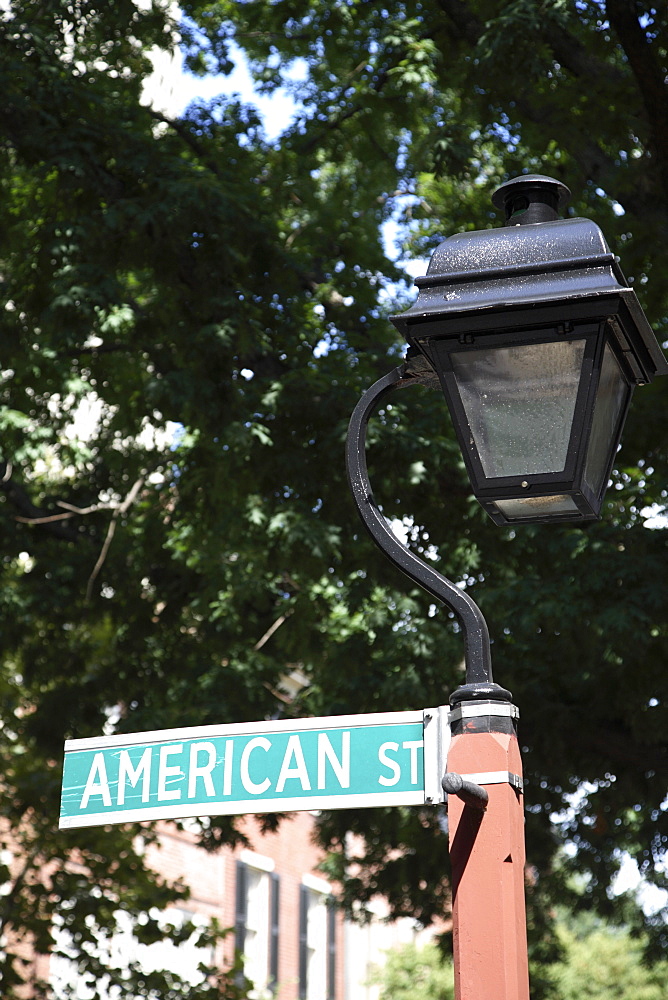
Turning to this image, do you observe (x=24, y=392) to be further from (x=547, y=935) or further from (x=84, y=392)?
(x=547, y=935)

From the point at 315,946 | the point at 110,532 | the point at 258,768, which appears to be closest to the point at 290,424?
the point at 110,532

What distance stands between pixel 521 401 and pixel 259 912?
23.4 meters

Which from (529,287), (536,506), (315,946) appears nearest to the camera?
(529,287)

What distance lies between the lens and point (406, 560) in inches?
115

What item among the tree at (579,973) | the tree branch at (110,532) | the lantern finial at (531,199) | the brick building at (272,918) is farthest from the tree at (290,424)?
the tree at (579,973)

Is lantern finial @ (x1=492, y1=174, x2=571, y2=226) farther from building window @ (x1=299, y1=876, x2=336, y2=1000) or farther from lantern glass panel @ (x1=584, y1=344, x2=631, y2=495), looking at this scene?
building window @ (x1=299, y1=876, x2=336, y2=1000)

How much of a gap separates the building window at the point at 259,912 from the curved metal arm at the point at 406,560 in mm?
22167

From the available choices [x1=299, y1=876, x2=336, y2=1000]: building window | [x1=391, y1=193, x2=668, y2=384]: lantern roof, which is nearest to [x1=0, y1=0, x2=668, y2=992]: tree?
[x1=391, y1=193, x2=668, y2=384]: lantern roof

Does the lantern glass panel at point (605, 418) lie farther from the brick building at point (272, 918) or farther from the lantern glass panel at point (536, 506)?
the brick building at point (272, 918)

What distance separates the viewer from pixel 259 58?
548 inches

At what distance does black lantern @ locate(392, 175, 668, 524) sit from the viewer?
2697mm

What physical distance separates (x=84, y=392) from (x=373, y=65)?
14.2ft

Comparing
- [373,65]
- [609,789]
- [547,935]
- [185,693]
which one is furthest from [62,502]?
[547,935]

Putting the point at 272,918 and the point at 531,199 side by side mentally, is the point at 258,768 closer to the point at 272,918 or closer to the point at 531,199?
the point at 531,199
